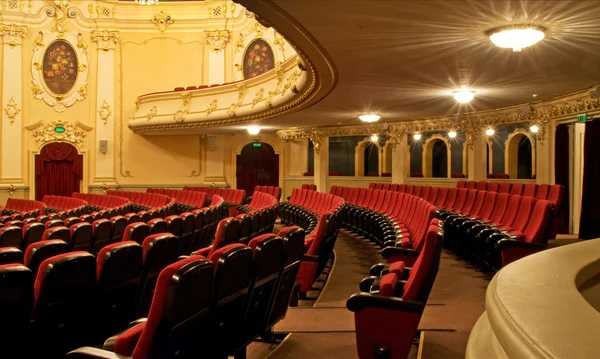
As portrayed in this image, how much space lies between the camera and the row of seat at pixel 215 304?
166 centimetres

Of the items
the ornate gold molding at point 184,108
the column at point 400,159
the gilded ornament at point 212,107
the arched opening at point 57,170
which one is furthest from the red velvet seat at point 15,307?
the arched opening at point 57,170

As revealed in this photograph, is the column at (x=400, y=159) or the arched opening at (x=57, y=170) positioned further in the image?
the arched opening at (x=57, y=170)

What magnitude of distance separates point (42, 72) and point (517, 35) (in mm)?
13219

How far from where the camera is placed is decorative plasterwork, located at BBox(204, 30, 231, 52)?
47.1 ft

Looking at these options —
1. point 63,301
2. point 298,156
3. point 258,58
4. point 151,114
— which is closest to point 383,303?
point 63,301

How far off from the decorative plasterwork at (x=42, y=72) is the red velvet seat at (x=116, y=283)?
12.9 m

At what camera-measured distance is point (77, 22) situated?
14000 mm

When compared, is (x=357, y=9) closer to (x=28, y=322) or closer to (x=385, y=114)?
(x=28, y=322)

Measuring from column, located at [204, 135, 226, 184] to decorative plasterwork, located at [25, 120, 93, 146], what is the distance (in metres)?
3.30

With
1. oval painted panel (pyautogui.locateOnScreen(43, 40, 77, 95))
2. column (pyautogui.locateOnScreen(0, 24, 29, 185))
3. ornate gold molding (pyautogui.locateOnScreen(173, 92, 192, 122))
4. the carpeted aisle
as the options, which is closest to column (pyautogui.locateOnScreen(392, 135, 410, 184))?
ornate gold molding (pyautogui.locateOnScreen(173, 92, 192, 122))

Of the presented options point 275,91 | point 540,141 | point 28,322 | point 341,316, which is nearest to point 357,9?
point 341,316

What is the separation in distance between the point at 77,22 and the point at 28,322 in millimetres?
13842

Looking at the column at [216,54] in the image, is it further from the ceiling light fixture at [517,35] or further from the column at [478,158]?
the ceiling light fixture at [517,35]

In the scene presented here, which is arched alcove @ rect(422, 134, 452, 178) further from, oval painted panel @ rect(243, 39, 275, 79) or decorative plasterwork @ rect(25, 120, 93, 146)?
decorative plasterwork @ rect(25, 120, 93, 146)
